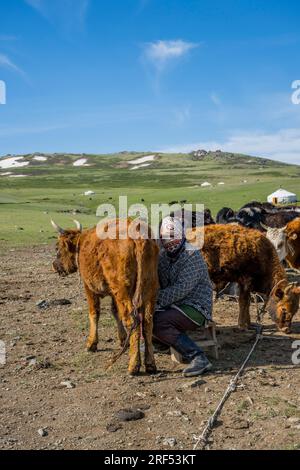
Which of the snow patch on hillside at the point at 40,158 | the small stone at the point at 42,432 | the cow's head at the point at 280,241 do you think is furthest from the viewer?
the snow patch on hillside at the point at 40,158

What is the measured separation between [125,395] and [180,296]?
67.1 inches

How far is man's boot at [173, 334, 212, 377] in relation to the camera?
7.38 m

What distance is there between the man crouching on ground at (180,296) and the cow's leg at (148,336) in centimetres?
31

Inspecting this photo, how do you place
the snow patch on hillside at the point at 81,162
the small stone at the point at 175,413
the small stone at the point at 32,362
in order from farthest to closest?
the snow patch on hillside at the point at 81,162 < the small stone at the point at 32,362 < the small stone at the point at 175,413

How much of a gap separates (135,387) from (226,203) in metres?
35.2

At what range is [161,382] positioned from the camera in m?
7.23

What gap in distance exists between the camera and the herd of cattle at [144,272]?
7.44 meters

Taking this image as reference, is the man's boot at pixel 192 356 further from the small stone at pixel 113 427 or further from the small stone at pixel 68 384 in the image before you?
the small stone at pixel 113 427

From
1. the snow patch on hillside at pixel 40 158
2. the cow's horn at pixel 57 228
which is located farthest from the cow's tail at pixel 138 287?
the snow patch on hillside at pixel 40 158

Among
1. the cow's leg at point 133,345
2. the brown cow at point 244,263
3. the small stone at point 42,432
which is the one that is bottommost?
the small stone at point 42,432

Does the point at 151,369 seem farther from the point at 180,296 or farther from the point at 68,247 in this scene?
the point at 68,247

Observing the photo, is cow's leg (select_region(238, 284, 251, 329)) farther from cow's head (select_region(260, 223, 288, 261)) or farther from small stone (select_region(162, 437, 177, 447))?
small stone (select_region(162, 437, 177, 447))

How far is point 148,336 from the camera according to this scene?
7457 millimetres
